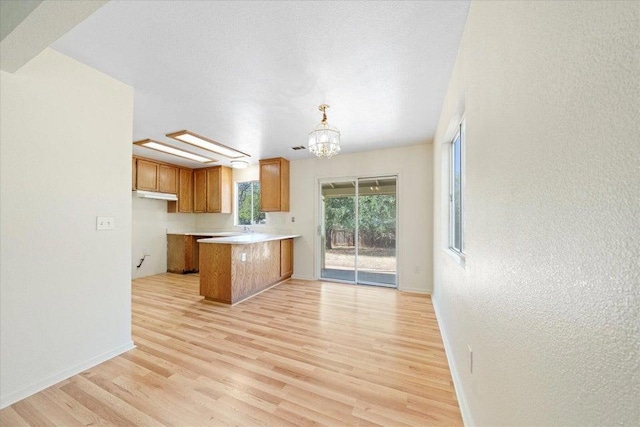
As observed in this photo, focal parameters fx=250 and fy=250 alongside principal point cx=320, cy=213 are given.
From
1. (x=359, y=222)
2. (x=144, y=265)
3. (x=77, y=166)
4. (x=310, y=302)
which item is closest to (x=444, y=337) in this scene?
(x=310, y=302)

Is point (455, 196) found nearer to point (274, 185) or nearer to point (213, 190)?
point (274, 185)

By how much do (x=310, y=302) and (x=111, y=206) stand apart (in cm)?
254

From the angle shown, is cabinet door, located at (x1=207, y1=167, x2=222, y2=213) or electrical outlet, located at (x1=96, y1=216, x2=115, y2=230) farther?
cabinet door, located at (x1=207, y1=167, x2=222, y2=213)

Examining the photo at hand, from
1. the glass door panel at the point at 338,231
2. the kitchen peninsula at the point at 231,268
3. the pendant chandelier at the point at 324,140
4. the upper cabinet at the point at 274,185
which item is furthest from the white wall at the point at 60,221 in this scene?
the glass door panel at the point at 338,231

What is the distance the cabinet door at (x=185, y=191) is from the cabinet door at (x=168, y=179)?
111 mm

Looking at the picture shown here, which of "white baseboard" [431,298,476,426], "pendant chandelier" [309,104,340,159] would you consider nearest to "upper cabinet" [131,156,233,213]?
"pendant chandelier" [309,104,340,159]

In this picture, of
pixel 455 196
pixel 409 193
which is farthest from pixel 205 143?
pixel 455 196

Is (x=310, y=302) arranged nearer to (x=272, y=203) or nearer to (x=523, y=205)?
(x=272, y=203)

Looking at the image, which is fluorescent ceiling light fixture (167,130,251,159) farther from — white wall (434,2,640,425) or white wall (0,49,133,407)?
white wall (434,2,640,425)

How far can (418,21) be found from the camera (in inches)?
60.7

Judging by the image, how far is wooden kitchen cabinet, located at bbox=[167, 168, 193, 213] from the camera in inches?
223

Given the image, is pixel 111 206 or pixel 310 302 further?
pixel 310 302

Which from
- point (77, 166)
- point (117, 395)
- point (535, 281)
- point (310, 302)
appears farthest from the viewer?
point (310, 302)

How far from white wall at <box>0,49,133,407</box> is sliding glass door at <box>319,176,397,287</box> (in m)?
3.25
